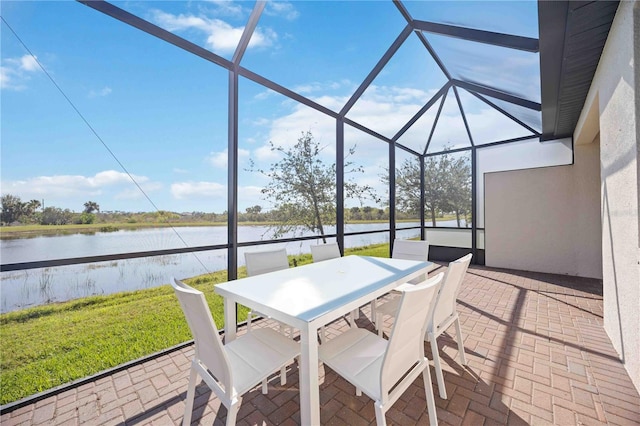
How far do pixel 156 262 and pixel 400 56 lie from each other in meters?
4.44

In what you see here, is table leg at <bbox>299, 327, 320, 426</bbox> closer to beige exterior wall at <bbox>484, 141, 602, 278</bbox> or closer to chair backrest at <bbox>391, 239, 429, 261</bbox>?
chair backrest at <bbox>391, 239, 429, 261</bbox>

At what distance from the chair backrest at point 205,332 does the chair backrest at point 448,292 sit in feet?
5.04

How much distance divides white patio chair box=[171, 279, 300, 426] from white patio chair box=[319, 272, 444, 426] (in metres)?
0.34

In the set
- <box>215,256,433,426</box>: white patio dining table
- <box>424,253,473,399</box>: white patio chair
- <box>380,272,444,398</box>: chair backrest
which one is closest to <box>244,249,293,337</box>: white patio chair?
<box>215,256,433,426</box>: white patio dining table

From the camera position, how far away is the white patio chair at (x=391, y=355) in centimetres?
133

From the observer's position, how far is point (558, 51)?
2.64 m

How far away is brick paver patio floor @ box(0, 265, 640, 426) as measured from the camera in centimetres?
179

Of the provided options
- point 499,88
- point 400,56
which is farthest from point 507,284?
point 400,56

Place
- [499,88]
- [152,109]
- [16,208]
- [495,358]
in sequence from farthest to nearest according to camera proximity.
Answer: [499,88] < [152,109] < [495,358] < [16,208]

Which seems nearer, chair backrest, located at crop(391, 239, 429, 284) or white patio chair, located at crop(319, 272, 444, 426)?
white patio chair, located at crop(319, 272, 444, 426)

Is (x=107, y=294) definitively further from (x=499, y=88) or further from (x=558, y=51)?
(x=499, y=88)

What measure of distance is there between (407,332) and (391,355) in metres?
0.16

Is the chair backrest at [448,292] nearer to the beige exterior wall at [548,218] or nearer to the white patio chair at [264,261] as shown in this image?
the white patio chair at [264,261]

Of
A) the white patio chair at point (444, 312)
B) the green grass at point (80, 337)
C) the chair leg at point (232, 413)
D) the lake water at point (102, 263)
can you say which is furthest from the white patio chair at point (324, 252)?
the chair leg at point (232, 413)
